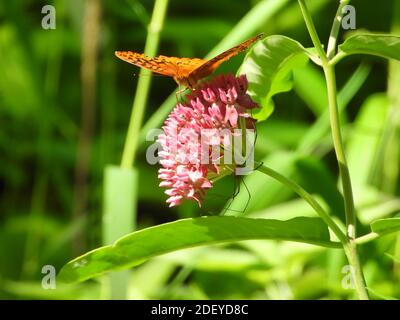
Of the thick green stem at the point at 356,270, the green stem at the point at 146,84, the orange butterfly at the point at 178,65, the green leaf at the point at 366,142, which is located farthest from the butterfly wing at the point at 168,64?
the green leaf at the point at 366,142

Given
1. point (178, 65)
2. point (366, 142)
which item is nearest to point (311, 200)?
point (178, 65)

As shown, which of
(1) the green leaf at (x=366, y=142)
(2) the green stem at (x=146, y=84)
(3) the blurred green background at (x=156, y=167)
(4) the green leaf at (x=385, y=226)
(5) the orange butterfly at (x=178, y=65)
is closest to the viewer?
(4) the green leaf at (x=385, y=226)

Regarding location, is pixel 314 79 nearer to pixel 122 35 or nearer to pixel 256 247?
pixel 256 247

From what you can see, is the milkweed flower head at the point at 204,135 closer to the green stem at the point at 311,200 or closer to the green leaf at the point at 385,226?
the green stem at the point at 311,200
